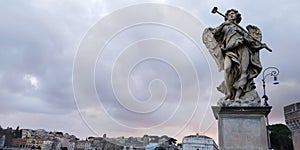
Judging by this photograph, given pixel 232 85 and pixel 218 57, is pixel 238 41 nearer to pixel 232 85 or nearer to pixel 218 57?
pixel 218 57

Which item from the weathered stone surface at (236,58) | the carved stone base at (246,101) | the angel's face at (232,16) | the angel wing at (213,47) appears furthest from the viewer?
the angel's face at (232,16)

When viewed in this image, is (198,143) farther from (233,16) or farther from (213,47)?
(233,16)

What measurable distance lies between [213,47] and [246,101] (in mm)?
1560

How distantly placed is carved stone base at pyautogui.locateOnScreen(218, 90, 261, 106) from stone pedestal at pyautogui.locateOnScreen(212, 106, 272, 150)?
146 millimetres

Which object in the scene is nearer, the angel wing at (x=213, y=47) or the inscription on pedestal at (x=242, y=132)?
the inscription on pedestal at (x=242, y=132)

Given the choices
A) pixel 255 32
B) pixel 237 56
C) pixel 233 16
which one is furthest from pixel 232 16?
pixel 237 56

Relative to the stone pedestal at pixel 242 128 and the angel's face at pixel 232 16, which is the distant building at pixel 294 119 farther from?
the stone pedestal at pixel 242 128

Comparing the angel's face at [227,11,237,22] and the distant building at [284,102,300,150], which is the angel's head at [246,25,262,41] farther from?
the distant building at [284,102,300,150]

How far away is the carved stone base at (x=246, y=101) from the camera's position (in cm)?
574

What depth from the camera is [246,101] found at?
5.78 metres

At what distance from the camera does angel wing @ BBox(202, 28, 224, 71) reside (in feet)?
20.9

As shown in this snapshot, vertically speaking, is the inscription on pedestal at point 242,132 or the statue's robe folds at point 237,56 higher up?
the statue's robe folds at point 237,56

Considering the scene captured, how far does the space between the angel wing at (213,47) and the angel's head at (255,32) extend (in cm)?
95

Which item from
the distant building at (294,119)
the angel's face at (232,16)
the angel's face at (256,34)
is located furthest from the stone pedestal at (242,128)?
the distant building at (294,119)
